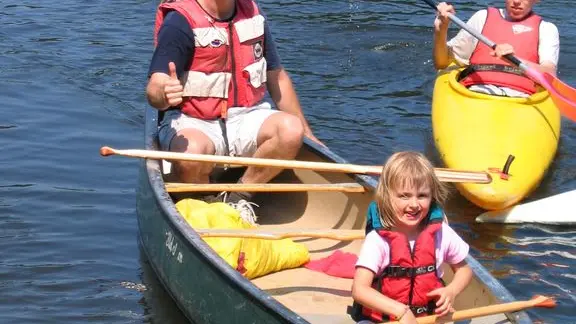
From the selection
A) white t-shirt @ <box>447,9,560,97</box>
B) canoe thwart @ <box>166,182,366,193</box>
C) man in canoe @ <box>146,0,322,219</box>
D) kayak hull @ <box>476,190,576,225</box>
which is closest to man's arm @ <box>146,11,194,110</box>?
man in canoe @ <box>146,0,322,219</box>

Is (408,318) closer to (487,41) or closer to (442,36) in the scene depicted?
(487,41)

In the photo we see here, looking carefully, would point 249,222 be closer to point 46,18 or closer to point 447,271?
point 447,271

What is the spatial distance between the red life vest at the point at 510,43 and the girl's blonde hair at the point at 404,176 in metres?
3.19

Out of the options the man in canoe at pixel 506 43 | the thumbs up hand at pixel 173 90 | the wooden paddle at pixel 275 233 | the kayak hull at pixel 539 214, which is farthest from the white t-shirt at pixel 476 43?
the thumbs up hand at pixel 173 90

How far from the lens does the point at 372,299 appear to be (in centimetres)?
350

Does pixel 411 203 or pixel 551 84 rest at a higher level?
pixel 411 203

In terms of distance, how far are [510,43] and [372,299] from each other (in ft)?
11.6

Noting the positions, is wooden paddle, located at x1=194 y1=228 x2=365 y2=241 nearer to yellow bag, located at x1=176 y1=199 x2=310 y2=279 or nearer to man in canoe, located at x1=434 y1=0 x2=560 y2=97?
yellow bag, located at x1=176 y1=199 x2=310 y2=279

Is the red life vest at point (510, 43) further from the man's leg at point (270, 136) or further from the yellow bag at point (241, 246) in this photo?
the yellow bag at point (241, 246)

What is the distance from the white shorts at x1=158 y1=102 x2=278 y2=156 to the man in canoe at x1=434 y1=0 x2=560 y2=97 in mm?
1783

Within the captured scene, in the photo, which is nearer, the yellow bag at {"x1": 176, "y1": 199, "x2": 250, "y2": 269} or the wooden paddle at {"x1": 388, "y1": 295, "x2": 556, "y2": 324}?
the wooden paddle at {"x1": 388, "y1": 295, "x2": 556, "y2": 324}

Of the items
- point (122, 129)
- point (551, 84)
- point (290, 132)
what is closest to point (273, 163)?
point (290, 132)

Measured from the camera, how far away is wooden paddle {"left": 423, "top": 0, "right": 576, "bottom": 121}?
20.4 feet

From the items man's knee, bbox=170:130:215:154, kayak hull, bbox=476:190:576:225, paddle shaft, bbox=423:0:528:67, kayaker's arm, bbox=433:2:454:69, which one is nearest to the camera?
man's knee, bbox=170:130:215:154
